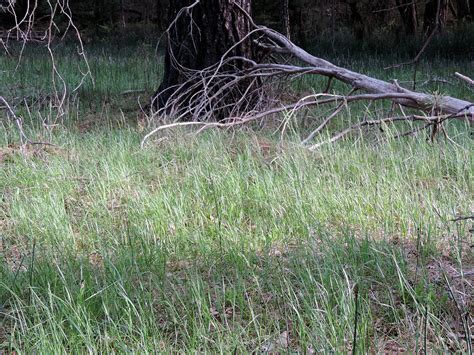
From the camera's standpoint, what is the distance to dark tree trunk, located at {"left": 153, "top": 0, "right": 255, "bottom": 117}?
718 centimetres

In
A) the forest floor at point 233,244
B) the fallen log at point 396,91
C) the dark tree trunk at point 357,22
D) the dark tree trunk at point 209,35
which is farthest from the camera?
the dark tree trunk at point 357,22

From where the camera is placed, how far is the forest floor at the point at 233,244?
8.84 ft

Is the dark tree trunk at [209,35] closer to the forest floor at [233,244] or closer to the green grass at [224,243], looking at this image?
the forest floor at [233,244]

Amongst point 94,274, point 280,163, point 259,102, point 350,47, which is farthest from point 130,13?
point 94,274

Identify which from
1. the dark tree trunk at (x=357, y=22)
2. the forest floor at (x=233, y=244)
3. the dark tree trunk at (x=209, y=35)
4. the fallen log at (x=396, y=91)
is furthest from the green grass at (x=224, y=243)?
the dark tree trunk at (x=357, y=22)

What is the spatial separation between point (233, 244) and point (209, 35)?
4.10 m

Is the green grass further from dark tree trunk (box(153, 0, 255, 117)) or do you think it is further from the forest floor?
dark tree trunk (box(153, 0, 255, 117))

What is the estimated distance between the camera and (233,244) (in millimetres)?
3602

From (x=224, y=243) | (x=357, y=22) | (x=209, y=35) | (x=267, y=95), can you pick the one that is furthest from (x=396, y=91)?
(x=357, y=22)

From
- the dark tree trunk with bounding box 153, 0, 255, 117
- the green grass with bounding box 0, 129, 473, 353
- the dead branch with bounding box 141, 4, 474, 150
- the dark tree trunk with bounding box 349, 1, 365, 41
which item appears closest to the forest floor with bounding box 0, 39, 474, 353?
the green grass with bounding box 0, 129, 473, 353

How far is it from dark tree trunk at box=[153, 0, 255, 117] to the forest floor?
145cm

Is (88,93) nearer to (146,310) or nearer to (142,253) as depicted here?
(142,253)

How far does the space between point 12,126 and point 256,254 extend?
368cm

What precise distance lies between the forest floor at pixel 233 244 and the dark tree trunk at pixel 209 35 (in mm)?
1446
